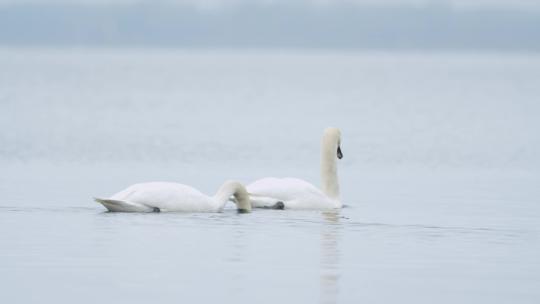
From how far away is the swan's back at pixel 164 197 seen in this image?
18.5 m

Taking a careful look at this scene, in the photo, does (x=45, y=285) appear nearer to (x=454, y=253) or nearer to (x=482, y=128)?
(x=454, y=253)

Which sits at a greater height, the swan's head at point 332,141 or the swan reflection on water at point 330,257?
the swan's head at point 332,141

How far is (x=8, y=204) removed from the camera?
19.6 meters

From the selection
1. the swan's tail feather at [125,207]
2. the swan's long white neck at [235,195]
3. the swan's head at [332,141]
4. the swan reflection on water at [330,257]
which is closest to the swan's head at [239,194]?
the swan's long white neck at [235,195]

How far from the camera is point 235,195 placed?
1933 cm

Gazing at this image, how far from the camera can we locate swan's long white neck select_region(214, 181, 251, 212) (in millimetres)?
19172

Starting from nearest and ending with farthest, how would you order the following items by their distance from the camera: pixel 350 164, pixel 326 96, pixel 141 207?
pixel 141 207, pixel 350 164, pixel 326 96

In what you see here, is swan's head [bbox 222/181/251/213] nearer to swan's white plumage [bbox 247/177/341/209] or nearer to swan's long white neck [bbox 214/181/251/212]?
swan's long white neck [bbox 214/181/251/212]

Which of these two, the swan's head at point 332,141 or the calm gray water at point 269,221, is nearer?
the calm gray water at point 269,221

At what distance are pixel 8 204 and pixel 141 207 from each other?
201cm

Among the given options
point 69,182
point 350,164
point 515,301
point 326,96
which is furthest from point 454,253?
point 326,96

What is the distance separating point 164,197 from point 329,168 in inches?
127

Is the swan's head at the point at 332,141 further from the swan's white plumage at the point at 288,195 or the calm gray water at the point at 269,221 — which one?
the swan's white plumage at the point at 288,195

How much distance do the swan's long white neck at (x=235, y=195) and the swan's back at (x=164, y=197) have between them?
1.37 feet
